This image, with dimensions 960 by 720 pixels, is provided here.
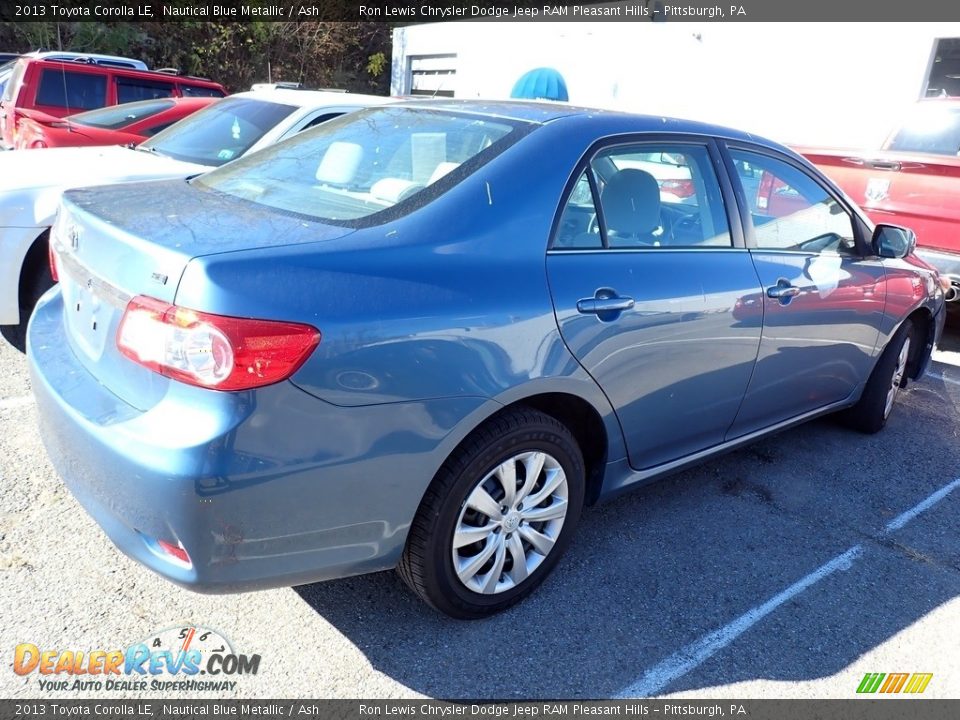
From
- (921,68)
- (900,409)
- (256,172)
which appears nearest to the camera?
(256,172)

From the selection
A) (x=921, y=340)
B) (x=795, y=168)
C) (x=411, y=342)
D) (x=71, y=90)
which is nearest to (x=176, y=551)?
(x=411, y=342)

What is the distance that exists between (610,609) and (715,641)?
1.21 ft

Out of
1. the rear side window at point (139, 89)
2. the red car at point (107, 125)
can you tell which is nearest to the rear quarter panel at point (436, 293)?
the red car at point (107, 125)

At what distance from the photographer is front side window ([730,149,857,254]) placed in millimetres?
3480

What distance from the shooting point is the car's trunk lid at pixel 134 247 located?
2.12 meters

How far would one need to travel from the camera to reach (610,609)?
2857 millimetres

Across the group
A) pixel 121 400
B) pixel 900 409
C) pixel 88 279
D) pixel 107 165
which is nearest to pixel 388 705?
pixel 121 400

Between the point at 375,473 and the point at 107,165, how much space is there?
3578 millimetres

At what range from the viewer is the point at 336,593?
9.22 ft

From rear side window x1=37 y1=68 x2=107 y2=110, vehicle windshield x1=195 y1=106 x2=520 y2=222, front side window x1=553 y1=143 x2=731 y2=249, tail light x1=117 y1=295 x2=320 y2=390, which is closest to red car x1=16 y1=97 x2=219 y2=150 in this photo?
rear side window x1=37 y1=68 x2=107 y2=110

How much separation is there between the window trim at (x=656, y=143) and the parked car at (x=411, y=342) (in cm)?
1

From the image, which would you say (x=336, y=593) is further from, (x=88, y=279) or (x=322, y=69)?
(x=322, y=69)

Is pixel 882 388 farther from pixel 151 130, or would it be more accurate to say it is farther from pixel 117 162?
pixel 151 130

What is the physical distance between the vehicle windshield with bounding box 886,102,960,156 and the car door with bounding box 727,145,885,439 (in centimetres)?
364
